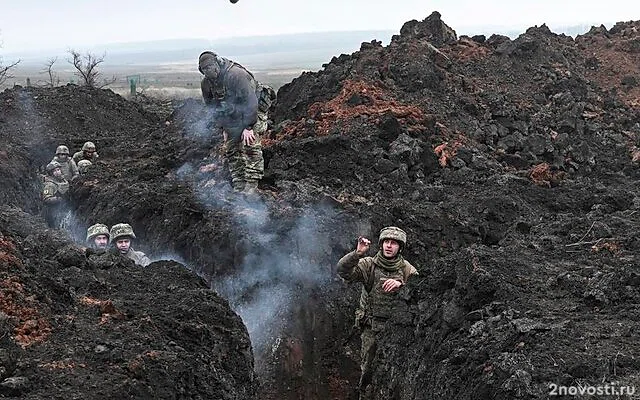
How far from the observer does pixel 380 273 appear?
7.00 m

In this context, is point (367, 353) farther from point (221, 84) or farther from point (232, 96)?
point (221, 84)

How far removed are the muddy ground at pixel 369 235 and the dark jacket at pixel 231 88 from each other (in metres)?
1.31

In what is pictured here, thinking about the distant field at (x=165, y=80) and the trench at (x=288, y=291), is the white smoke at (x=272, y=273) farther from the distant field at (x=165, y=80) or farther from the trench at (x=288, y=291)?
the distant field at (x=165, y=80)

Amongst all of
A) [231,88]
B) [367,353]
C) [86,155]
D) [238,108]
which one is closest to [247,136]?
[238,108]

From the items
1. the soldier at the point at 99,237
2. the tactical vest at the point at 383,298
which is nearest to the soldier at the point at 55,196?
the soldier at the point at 99,237

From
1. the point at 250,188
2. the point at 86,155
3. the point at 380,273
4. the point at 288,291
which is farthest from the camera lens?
the point at 86,155

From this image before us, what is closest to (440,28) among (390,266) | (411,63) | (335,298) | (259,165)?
(411,63)

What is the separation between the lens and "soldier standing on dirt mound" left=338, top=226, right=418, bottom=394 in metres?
6.90

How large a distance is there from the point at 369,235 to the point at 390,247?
8.70 feet

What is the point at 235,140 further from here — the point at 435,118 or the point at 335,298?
the point at 435,118

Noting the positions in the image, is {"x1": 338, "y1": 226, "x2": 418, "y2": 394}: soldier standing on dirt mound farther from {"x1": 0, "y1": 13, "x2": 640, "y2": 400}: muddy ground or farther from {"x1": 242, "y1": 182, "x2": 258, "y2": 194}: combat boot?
{"x1": 242, "y1": 182, "x2": 258, "y2": 194}: combat boot

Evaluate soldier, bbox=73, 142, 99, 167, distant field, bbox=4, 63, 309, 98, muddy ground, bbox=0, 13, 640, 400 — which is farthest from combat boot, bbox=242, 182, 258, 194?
distant field, bbox=4, 63, 309, 98

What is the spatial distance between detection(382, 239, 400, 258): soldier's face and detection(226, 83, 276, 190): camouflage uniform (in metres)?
3.22

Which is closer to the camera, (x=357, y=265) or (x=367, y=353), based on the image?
(x=357, y=265)
